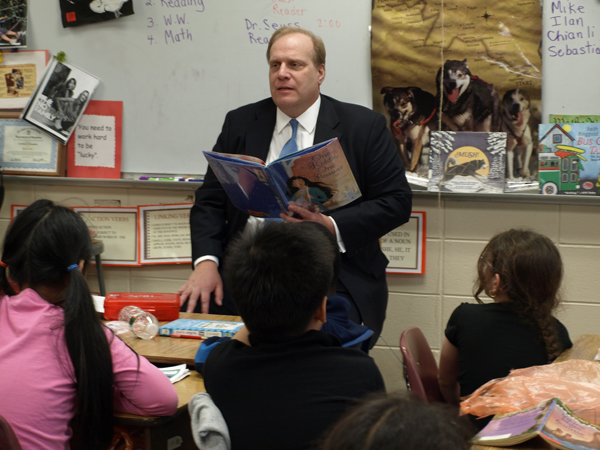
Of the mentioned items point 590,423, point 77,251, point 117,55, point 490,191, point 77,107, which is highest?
point 117,55

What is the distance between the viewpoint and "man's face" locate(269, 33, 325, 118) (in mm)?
2264

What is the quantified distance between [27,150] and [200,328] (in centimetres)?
187

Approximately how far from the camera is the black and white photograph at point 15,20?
3027mm

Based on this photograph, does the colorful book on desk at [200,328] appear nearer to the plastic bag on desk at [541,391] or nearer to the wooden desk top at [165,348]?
the wooden desk top at [165,348]

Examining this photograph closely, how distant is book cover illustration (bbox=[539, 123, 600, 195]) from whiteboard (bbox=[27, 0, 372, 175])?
0.81 m

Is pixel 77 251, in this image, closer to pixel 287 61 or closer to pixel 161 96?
pixel 287 61

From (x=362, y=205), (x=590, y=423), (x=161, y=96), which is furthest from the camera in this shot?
(x=161, y=96)

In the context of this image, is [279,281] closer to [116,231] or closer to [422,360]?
[422,360]

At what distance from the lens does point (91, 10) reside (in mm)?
2951

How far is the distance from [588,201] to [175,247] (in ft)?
6.38

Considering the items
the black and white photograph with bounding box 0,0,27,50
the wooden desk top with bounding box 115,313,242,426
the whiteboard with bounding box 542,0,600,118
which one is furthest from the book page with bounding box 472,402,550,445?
the black and white photograph with bounding box 0,0,27,50

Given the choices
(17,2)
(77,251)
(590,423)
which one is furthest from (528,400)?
(17,2)

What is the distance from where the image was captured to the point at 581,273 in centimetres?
261

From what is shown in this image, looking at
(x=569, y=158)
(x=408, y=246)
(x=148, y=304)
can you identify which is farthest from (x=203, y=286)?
(x=569, y=158)
